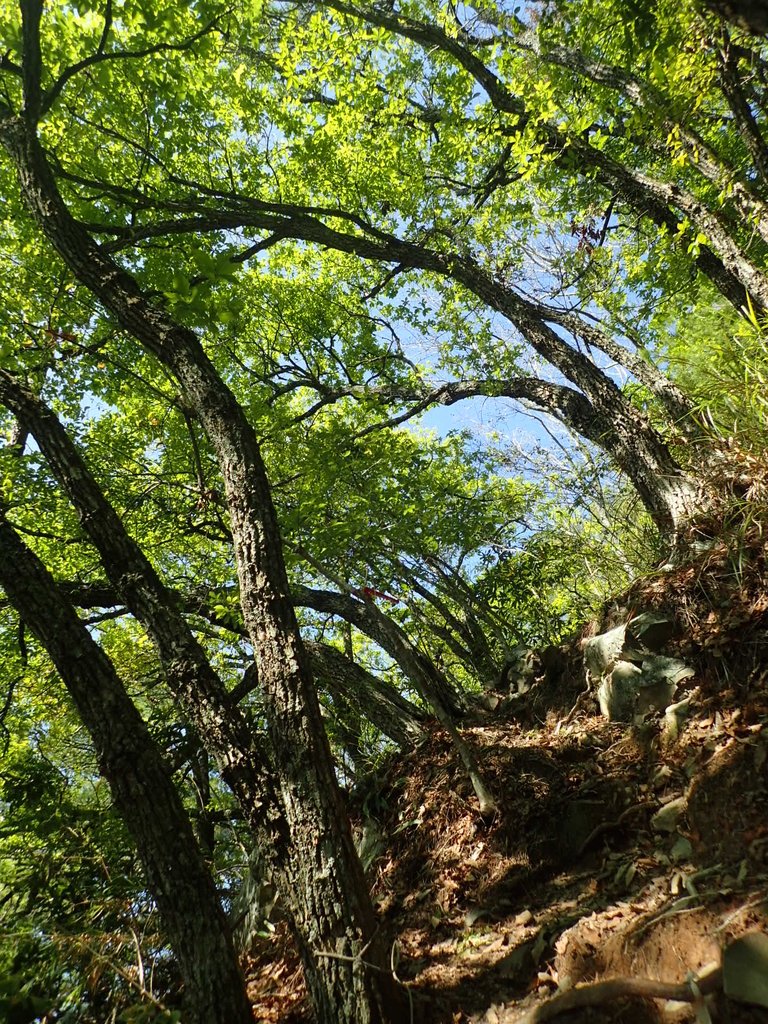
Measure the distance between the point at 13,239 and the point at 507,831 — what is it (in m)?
7.40

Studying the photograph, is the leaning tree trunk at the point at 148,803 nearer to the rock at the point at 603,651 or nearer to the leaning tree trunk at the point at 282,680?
the leaning tree trunk at the point at 282,680

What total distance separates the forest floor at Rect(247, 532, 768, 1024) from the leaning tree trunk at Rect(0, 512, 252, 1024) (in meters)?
0.51

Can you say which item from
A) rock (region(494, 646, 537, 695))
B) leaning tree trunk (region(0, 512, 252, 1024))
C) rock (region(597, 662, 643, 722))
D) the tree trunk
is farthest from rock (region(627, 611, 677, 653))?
leaning tree trunk (region(0, 512, 252, 1024))

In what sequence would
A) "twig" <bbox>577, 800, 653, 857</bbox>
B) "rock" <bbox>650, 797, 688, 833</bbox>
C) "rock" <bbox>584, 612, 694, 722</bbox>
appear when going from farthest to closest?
1. "rock" <bbox>584, 612, 694, 722</bbox>
2. "twig" <bbox>577, 800, 653, 857</bbox>
3. "rock" <bbox>650, 797, 688, 833</bbox>

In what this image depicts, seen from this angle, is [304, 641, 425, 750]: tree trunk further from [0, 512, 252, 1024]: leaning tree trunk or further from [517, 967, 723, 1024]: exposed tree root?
[517, 967, 723, 1024]: exposed tree root

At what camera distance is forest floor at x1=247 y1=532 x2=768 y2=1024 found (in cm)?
211

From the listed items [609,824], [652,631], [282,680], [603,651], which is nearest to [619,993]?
[609,824]

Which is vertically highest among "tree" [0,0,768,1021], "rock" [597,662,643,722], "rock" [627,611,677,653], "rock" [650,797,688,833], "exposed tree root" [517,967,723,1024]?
"tree" [0,0,768,1021]

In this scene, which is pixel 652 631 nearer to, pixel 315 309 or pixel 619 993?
pixel 619 993

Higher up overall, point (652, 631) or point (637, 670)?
point (652, 631)

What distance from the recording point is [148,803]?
8.43 ft

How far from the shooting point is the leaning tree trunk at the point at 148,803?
243 centimetres

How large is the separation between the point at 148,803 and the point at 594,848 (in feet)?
7.28

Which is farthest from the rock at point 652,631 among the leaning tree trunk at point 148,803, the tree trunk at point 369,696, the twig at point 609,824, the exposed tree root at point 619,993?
the leaning tree trunk at point 148,803
